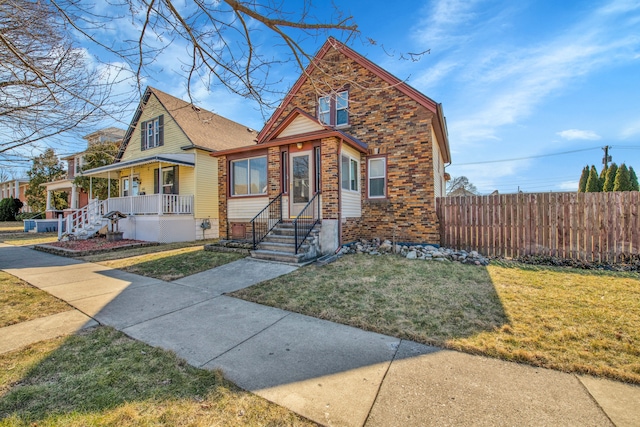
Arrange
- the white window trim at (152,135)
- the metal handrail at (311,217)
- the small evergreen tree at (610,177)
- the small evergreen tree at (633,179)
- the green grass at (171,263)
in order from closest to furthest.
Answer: the green grass at (171,263), the metal handrail at (311,217), the white window trim at (152,135), the small evergreen tree at (633,179), the small evergreen tree at (610,177)

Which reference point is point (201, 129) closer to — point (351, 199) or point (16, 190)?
point (351, 199)

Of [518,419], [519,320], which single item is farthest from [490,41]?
[518,419]

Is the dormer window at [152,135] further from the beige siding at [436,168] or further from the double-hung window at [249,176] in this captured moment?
the beige siding at [436,168]


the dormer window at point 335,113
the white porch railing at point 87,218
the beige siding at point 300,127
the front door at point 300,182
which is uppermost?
the dormer window at point 335,113

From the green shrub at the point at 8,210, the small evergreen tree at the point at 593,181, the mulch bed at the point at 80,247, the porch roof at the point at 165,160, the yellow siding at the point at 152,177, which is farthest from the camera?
the green shrub at the point at 8,210

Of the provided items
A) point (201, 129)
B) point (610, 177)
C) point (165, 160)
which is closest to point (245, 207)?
point (165, 160)

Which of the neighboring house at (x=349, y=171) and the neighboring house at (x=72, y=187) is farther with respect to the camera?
the neighboring house at (x=72, y=187)

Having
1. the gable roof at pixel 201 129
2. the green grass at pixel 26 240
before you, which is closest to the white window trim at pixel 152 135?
the gable roof at pixel 201 129

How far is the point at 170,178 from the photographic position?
1583cm

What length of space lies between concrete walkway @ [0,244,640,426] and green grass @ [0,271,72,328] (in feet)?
0.81

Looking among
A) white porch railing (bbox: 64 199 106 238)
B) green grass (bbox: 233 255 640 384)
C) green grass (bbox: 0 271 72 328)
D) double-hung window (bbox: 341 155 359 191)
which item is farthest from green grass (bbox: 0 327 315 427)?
white porch railing (bbox: 64 199 106 238)

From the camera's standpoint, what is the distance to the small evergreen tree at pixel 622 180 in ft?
60.3

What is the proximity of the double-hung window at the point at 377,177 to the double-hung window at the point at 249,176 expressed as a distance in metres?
3.99

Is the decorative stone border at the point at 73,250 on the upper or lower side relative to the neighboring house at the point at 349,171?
lower
